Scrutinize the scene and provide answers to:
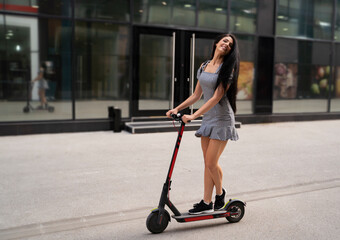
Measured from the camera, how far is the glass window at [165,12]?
11.7 m

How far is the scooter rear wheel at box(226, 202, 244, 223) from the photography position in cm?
423

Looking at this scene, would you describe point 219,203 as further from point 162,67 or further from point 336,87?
point 336,87

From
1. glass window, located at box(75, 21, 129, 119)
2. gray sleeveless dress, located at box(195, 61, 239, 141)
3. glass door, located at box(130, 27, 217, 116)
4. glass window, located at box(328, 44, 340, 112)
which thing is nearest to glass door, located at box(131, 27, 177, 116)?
glass door, located at box(130, 27, 217, 116)

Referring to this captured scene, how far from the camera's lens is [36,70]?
10.6 m

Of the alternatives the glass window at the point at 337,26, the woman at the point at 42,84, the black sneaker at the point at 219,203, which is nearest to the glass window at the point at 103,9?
the woman at the point at 42,84

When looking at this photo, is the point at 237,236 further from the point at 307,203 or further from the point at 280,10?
the point at 280,10

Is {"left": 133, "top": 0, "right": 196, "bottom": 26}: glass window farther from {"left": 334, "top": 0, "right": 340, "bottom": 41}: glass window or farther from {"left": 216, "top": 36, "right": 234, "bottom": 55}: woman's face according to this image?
{"left": 216, "top": 36, "right": 234, "bottom": 55}: woman's face

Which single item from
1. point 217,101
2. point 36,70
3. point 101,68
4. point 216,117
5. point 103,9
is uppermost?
point 103,9

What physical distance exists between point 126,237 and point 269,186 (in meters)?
2.73

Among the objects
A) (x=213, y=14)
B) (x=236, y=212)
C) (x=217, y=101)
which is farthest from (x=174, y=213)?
(x=213, y=14)

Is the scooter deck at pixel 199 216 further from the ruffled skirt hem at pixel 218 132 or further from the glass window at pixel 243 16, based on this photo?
the glass window at pixel 243 16

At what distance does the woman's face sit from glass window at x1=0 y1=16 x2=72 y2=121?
305 inches

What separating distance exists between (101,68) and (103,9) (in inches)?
68.2

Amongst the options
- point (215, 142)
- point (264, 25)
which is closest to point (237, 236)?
point (215, 142)
